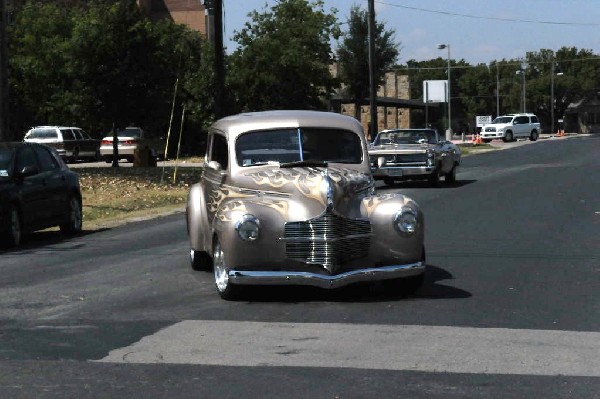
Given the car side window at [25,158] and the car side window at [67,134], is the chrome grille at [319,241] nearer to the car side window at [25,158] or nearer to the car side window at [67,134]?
the car side window at [25,158]

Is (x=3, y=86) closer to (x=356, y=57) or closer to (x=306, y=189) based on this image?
(x=306, y=189)

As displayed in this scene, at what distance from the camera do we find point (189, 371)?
303 inches

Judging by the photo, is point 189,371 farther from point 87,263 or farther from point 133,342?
point 87,263

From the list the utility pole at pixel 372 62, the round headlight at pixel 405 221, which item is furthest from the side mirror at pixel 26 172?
the utility pole at pixel 372 62

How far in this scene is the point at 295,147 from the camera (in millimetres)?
11930

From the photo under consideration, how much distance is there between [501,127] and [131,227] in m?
63.9

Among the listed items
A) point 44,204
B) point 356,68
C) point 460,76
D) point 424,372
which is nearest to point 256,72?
point 356,68

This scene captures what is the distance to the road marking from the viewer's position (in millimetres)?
7855

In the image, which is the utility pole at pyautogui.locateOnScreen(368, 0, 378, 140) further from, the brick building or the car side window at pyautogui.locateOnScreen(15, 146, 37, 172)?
the brick building

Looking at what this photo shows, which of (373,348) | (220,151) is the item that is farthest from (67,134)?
(373,348)

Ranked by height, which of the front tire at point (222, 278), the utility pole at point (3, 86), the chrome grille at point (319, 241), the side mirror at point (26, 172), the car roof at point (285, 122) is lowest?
the front tire at point (222, 278)

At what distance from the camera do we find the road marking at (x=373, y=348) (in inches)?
309

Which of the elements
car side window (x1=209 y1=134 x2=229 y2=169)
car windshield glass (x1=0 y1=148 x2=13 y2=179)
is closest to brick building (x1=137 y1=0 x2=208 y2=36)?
car windshield glass (x1=0 y1=148 x2=13 y2=179)

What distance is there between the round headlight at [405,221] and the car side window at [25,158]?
8.68 metres
